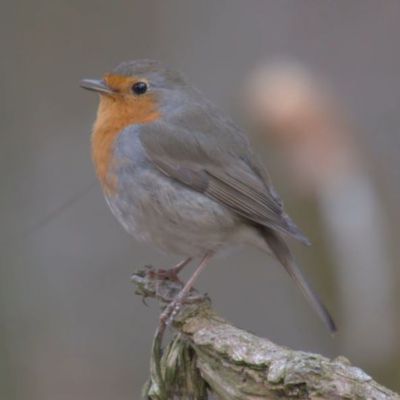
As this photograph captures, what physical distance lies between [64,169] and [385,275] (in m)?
3.45

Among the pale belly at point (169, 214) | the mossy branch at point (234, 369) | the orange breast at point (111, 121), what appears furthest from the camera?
the orange breast at point (111, 121)

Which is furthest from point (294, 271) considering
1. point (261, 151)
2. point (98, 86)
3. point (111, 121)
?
point (261, 151)

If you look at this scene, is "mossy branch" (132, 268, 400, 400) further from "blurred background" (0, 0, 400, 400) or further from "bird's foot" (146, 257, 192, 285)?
"blurred background" (0, 0, 400, 400)

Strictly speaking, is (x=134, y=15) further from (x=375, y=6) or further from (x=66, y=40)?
(x=375, y=6)

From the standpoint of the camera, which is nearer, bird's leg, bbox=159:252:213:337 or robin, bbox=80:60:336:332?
bird's leg, bbox=159:252:213:337

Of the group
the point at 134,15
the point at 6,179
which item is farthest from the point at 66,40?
the point at 6,179

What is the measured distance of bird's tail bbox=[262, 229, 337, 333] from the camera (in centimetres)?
432

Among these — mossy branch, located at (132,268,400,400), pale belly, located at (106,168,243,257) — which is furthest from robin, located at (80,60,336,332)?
mossy branch, located at (132,268,400,400)

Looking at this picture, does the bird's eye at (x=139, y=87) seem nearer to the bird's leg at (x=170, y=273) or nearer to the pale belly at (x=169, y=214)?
the pale belly at (x=169, y=214)

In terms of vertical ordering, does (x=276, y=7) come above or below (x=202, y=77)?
above

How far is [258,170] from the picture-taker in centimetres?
461

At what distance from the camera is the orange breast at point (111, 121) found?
4559 millimetres

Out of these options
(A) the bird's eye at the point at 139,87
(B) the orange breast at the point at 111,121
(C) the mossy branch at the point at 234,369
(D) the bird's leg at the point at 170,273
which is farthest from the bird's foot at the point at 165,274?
(A) the bird's eye at the point at 139,87

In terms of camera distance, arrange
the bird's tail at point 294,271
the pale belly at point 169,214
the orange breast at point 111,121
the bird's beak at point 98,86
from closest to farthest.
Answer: the bird's tail at point 294,271 < the pale belly at point 169,214 < the orange breast at point 111,121 < the bird's beak at point 98,86
